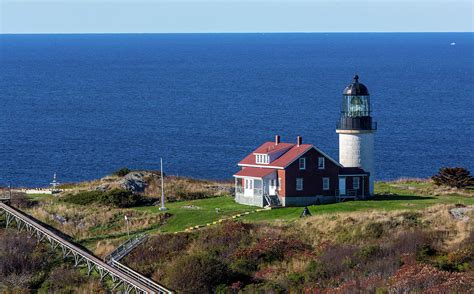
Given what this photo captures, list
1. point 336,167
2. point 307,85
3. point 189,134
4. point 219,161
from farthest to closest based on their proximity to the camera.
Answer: point 307,85, point 189,134, point 219,161, point 336,167

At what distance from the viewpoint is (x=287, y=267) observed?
40094 millimetres

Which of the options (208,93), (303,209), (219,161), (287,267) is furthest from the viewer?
(208,93)

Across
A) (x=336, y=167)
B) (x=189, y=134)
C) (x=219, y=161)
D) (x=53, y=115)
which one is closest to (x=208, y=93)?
(x=53, y=115)

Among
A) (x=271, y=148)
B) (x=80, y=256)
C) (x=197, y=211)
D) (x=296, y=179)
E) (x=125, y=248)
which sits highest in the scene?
(x=271, y=148)

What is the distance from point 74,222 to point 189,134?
218ft

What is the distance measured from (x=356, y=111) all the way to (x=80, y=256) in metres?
18.4

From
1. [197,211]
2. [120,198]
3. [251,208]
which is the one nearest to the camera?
[197,211]

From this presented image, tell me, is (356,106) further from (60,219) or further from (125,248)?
(125,248)

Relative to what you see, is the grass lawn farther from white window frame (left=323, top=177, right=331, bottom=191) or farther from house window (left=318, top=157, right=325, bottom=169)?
house window (left=318, top=157, right=325, bottom=169)

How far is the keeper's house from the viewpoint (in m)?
50.6

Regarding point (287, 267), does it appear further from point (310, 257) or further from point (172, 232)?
point (172, 232)

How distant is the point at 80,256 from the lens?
42.6 metres

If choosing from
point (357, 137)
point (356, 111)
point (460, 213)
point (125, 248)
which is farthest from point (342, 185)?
point (125, 248)

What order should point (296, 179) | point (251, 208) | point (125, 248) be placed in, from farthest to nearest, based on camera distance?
point (296, 179)
point (251, 208)
point (125, 248)
